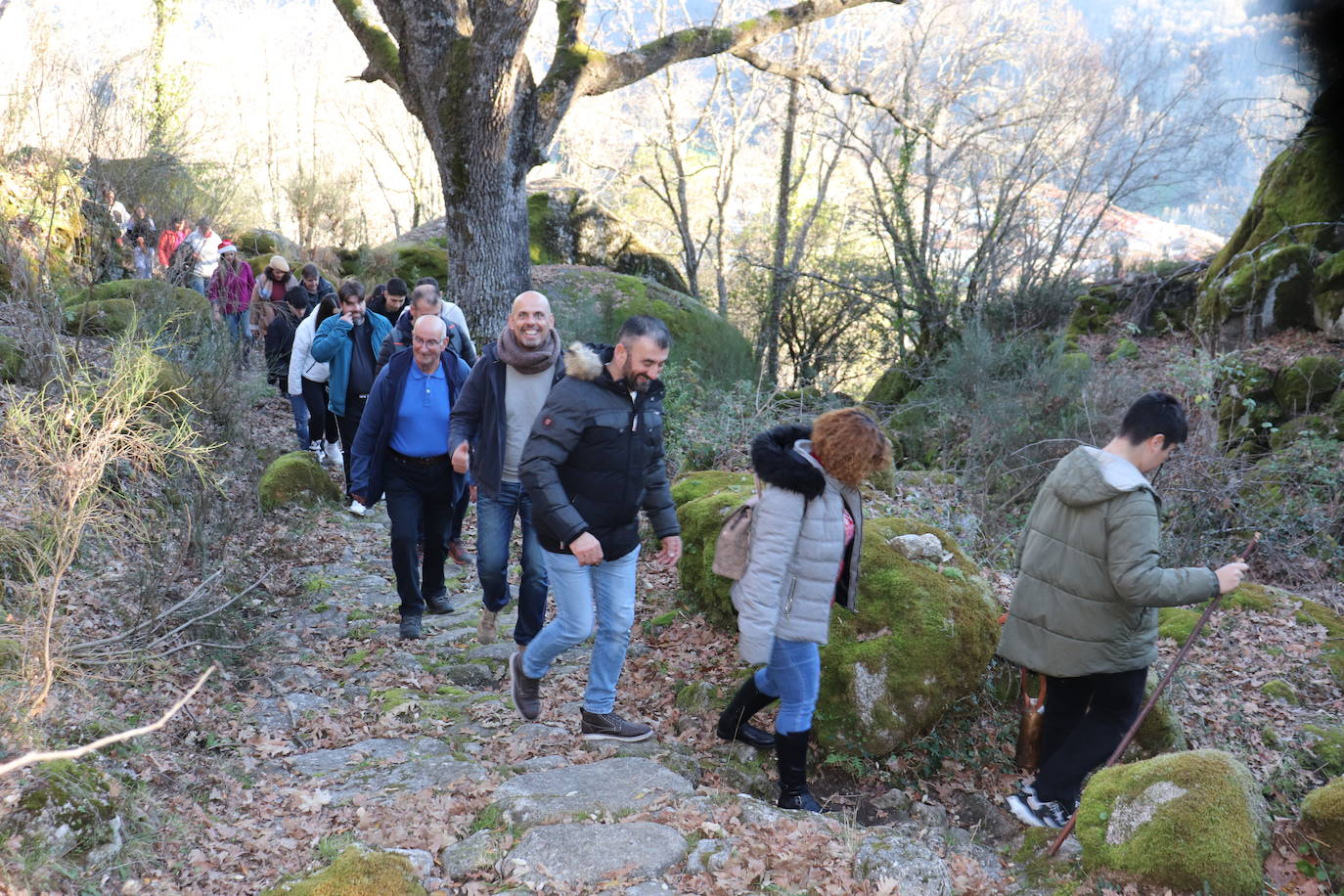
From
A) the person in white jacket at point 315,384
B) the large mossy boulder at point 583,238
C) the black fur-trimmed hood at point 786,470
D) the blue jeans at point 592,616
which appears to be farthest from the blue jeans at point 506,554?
the large mossy boulder at point 583,238

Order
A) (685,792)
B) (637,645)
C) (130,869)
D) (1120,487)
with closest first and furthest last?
(130,869), (1120,487), (685,792), (637,645)

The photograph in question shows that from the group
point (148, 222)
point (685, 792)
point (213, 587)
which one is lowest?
point (685, 792)

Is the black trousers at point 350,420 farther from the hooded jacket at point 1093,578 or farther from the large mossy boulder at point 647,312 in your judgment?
the hooded jacket at point 1093,578

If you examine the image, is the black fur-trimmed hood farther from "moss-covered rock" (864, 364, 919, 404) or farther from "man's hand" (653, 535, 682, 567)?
"moss-covered rock" (864, 364, 919, 404)

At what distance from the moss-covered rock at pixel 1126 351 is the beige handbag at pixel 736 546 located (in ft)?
36.4

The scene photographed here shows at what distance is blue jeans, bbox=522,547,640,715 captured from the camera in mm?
4469

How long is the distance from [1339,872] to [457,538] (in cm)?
582

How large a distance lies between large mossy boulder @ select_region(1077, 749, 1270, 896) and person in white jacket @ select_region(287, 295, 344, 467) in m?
7.34

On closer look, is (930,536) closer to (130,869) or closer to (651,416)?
(651,416)

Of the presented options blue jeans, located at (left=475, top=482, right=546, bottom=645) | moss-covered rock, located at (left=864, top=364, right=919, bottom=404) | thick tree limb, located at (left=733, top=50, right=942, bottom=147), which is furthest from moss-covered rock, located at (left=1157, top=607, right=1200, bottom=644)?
moss-covered rock, located at (left=864, top=364, right=919, bottom=404)

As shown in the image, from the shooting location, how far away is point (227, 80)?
111 feet

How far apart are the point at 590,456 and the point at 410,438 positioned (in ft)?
6.28

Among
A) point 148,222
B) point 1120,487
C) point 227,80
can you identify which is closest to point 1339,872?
point 1120,487

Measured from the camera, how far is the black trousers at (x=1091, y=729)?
411 cm
